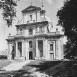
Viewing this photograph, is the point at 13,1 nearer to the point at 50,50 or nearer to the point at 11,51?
the point at 50,50

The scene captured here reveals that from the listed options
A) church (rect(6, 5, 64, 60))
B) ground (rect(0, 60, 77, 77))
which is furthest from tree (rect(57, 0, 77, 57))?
church (rect(6, 5, 64, 60))

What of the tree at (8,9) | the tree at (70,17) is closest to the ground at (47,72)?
the tree at (70,17)

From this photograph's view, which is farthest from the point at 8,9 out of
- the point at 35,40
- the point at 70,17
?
the point at 35,40

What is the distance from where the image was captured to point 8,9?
12.9m

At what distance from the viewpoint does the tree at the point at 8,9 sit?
40.2 feet

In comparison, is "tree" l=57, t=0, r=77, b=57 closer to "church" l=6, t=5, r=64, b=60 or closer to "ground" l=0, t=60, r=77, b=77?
"ground" l=0, t=60, r=77, b=77

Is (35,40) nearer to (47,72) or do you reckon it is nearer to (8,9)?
(47,72)

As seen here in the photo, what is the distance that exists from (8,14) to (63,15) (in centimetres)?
999

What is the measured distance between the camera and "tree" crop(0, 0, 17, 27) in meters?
12.3

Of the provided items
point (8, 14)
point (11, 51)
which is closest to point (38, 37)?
point (11, 51)

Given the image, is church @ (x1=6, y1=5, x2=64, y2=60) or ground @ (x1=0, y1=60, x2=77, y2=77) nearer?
ground @ (x1=0, y1=60, x2=77, y2=77)

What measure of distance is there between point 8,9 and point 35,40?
89.2ft

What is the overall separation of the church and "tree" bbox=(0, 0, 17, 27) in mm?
24868

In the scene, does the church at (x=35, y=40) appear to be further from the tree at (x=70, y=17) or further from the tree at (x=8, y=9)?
the tree at (x=8, y=9)
